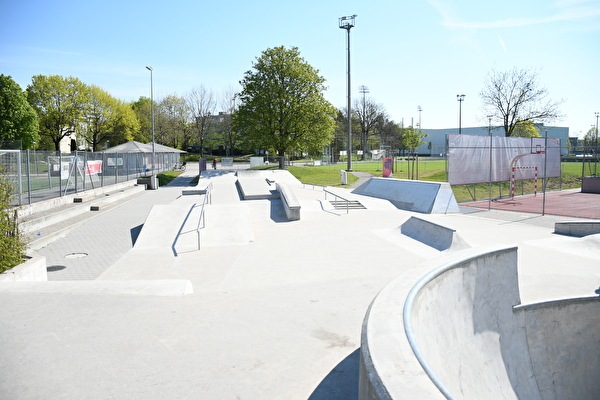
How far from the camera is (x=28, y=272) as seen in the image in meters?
7.46

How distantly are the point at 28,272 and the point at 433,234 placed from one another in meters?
10.1

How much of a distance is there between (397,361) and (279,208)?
1555cm

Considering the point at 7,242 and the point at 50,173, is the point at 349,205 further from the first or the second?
the point at 7,242

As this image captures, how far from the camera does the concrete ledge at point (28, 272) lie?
6.95m

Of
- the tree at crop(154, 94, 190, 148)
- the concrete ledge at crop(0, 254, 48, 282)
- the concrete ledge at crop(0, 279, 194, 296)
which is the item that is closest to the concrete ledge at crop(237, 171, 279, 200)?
the concrete ledge at crop(0, 254, 48, 282)

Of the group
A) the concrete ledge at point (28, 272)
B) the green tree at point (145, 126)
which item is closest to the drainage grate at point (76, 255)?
the concrete ledge at point (28, 272)

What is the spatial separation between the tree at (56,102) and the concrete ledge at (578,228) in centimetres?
5746

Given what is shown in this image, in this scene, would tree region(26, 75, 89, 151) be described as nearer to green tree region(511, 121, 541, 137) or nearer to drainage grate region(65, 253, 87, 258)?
drainage grate region(65, 253, 87, 258)

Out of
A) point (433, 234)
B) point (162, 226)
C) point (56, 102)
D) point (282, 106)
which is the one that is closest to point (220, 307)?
point (433, 234)

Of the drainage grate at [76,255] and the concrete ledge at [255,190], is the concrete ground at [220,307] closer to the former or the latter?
the drainage grate at [76,255]

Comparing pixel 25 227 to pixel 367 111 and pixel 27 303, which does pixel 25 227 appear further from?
pixel 367 111

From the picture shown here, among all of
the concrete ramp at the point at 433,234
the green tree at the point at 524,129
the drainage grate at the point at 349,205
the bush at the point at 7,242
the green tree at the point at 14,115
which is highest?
the green tree at the point at 14,115

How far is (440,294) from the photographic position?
5102 mm

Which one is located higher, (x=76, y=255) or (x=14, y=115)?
(x=14, y=115)
